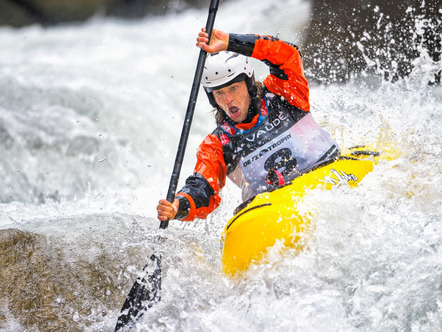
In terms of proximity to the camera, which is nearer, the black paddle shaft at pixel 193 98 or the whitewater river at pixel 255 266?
the whitewater river at pixel 255 266

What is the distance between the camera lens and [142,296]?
249cm

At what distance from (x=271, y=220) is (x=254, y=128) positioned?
91cm

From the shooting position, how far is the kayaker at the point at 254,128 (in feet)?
9.76

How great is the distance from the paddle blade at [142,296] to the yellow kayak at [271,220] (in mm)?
399

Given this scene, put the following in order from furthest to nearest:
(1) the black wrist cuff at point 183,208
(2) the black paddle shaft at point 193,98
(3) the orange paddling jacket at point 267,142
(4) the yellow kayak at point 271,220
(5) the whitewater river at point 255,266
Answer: (3) the orange paddling jacket at point 267,142 → (1) the black wrist cuff at point 183,208 → (2) the black paddle shaft at point 193,98 → (4) the yellow kayak at point 271,220 → (5) the whitewater river at point 255,266

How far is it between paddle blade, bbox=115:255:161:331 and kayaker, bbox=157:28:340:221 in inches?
17.6

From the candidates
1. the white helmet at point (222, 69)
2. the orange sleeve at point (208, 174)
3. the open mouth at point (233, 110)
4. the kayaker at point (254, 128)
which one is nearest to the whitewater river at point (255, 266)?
the orange sleeve at point (208, 174)

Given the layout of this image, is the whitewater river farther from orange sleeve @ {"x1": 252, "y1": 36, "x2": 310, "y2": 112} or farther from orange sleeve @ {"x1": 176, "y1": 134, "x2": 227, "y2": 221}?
orange sleeve @ {"x1": 252, "y1": 36, "x2": 310, "y2": 112}

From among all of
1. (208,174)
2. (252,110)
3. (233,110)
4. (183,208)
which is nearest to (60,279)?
(183,208)

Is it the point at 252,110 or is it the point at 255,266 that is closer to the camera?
the point at 255,266

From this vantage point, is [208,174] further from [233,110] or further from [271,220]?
[271,220]

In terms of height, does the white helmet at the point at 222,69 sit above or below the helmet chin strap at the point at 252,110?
above

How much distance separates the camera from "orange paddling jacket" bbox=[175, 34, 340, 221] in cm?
303

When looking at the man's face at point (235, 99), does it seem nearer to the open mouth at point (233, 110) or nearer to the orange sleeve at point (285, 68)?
the open mouth at point (233, 110)
